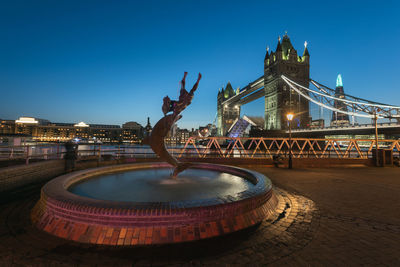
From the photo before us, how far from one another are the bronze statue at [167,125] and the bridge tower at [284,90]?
64.0m

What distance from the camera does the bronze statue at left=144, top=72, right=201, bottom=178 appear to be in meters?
6.56

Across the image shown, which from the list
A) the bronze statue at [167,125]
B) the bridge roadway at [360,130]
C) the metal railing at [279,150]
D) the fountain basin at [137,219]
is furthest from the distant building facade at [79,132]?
the fountain basin at [137,219]

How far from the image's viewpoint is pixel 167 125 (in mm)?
6609

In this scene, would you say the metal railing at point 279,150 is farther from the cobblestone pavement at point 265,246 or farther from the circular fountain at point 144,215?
the circular fountain at point 144,215

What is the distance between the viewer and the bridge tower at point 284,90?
219ft

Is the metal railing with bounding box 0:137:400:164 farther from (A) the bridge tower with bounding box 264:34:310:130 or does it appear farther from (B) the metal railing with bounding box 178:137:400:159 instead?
(A) the bridge tower with bounding box 264:34:310:130

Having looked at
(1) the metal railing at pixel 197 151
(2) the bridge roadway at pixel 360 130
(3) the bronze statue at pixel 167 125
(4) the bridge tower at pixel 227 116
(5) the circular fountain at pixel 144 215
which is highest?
(4) the bridge tower at pixel 227 116

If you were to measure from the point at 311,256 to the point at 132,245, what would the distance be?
2594mm

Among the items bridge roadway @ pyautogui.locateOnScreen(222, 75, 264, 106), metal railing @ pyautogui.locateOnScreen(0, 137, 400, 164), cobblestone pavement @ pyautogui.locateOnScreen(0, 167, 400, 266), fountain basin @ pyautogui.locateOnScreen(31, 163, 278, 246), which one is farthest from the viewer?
bridge roadway @ pyautogui.locateOnScreen(222, 75, 264, 106)

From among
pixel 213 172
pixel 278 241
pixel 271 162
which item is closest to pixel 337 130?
pixel 271 162

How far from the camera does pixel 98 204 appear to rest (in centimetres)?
321

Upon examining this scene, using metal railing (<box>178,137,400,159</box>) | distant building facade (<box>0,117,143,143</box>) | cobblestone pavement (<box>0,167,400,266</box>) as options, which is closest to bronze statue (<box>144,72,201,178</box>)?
cobblestone pavement (<box>0,167,400,266</box>)

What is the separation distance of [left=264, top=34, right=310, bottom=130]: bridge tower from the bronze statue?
64015 mm

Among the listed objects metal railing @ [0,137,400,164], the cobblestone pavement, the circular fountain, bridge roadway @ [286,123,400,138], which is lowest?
the cobblestone pavement
